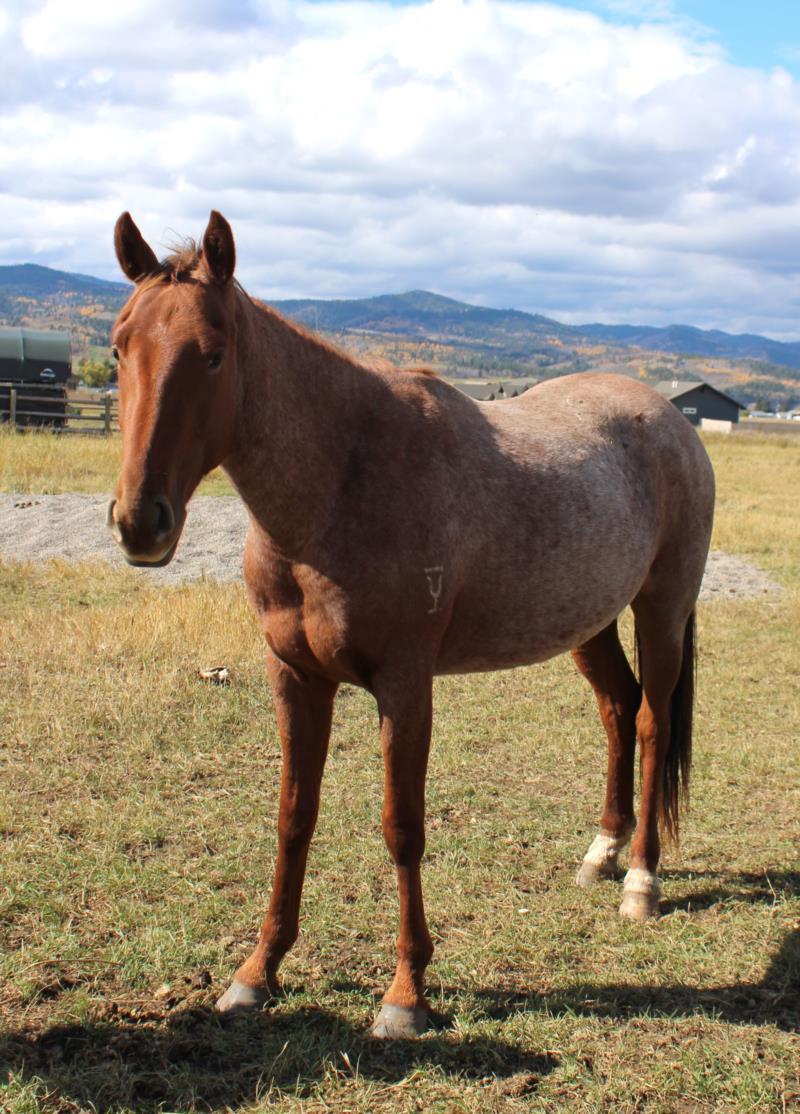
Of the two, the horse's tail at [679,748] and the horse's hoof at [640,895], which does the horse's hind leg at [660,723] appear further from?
the horse's hoof at [640,895]

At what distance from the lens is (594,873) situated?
4562 mm

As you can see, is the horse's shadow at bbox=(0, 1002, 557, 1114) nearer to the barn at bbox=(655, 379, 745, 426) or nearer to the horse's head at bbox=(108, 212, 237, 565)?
the horse's head at bbox=(108, 212, 237, 565)

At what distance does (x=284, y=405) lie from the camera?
3.15m

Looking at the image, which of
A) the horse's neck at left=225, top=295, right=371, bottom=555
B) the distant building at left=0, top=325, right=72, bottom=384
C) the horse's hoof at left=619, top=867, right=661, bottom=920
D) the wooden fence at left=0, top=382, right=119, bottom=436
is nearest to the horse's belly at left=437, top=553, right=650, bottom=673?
the horse's neck at left=225, top=295, right=371, bottom=555

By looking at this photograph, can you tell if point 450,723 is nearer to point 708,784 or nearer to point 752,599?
point 708,784

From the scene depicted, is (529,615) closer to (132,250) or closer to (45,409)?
(132,250)

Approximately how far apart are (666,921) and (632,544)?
1.72 meters

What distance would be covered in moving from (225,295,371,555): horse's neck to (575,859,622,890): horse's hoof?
2.41m

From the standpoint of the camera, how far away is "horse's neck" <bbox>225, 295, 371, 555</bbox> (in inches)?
121

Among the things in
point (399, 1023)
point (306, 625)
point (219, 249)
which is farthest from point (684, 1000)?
point (219, 249)

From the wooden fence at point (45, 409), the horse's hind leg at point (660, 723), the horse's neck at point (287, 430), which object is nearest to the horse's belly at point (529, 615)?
the horse's hind leg at point (660, 723)

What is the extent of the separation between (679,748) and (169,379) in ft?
10.9

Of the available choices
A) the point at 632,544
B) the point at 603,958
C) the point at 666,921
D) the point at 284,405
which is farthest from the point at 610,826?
the point at 284,405

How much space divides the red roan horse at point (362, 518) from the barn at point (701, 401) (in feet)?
259
